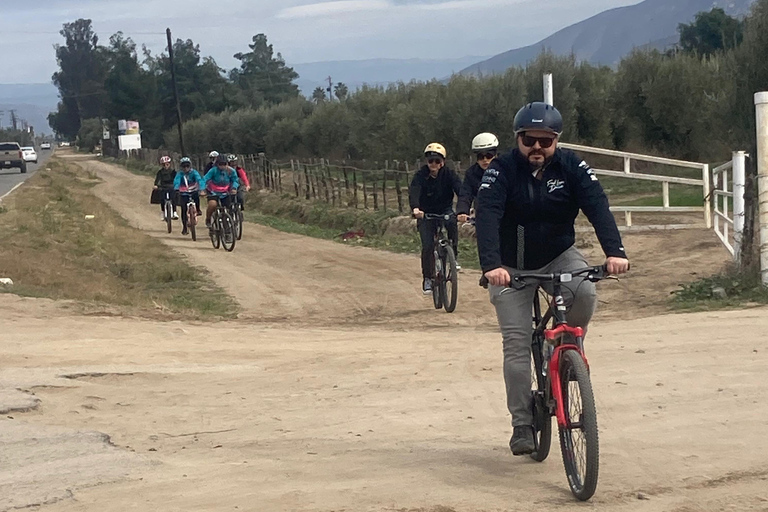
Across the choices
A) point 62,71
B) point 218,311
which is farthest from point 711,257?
point 62,71

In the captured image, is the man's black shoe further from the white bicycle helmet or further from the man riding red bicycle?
the white bicycle helmet

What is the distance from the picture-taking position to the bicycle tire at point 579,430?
4672 millimetres

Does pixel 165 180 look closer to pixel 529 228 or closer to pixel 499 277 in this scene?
pixel 529 228

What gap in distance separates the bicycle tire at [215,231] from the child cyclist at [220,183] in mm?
239

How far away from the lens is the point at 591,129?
35.3 meters

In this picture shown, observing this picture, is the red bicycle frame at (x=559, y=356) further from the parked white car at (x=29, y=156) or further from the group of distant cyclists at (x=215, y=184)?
the parked white car at (x=29, y=156)

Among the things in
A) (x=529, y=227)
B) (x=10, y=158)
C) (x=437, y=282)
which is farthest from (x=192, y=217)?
(x=10, y=158)

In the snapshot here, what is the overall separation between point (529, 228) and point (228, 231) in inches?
616

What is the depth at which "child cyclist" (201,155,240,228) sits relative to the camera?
20.6 metres

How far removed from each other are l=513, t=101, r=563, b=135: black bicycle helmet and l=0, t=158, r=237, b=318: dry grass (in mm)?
7769

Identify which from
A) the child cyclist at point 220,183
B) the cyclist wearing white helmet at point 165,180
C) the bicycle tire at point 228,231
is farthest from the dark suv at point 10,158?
the bicycle tire at point 228,231

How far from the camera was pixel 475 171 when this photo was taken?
1120 centimetres

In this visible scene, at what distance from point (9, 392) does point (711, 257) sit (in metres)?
10.1

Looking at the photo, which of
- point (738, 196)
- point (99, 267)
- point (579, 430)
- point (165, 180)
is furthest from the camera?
point (165, 180)
